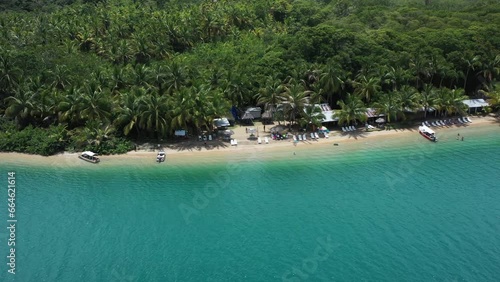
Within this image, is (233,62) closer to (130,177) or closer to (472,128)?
(130,177)

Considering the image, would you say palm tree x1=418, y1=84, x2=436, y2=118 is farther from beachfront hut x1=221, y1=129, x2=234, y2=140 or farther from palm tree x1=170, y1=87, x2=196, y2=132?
palm tree x1=170, y1=87, x2=196, y2=132

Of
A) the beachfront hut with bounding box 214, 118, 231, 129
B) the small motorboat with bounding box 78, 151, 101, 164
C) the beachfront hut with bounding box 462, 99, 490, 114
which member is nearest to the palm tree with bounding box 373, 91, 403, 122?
the beachfront hut with bounding box 462, 99, 490, 114

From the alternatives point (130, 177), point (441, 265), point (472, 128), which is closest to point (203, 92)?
point (130, 177)

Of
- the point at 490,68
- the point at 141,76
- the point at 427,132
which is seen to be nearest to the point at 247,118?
the point at 141,76

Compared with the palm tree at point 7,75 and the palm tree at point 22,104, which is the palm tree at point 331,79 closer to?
the palm tree at point 22,104

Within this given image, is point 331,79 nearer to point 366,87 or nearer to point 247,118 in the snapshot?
→ point 366,87

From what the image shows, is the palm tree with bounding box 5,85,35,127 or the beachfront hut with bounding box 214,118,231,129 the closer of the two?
the palm tree with bounding box 5,85,35,127

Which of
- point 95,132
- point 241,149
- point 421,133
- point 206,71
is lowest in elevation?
point 241,149
